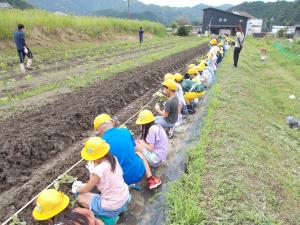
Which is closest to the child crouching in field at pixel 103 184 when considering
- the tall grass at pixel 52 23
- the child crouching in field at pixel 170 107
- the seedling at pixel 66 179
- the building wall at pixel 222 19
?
the seedling at pixel 66 179

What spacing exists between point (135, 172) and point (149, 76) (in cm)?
790

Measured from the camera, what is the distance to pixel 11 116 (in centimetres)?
727

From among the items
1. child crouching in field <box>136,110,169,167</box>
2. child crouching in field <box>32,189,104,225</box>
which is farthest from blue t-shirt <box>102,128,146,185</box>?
child crouching in field <box>32,189,104,225</box>

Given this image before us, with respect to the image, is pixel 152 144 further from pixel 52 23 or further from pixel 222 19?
pixel 222 19

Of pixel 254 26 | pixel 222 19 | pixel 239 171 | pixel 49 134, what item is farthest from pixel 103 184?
pixel 254 26

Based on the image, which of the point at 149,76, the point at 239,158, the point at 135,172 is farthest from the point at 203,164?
the point at 149,76

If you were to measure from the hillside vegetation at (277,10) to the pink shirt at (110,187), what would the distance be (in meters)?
90.0

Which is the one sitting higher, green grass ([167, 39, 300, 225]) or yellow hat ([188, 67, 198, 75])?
yellow hat ([188, 67, 198, 75])

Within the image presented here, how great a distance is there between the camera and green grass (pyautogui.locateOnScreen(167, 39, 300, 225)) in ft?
12.9

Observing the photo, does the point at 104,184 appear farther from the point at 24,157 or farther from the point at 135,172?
the point at 24,157

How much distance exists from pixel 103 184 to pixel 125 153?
70 cm

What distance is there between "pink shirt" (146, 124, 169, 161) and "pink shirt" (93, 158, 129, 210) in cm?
136

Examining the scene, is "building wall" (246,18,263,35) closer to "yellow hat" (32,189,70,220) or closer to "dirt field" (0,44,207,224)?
"dirt field" (0,44,207,224)

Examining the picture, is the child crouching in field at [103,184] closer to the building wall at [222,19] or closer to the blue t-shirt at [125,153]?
the blue t-shirt at [125,153]
